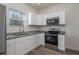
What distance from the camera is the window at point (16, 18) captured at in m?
2.49

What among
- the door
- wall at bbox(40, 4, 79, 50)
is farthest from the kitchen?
the door

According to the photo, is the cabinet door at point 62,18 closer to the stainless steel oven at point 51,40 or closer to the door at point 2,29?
the stainless steel oven at point 51,40

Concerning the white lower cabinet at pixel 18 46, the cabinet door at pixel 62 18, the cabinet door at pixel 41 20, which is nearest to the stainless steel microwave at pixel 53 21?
the cabinet door at pixel 62 18

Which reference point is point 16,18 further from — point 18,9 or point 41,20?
point 41,20

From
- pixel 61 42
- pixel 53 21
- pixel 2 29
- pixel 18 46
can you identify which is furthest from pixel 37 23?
pixel 2 29

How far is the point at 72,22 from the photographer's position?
291 centimetres

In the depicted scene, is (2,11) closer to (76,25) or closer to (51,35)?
(51,35)

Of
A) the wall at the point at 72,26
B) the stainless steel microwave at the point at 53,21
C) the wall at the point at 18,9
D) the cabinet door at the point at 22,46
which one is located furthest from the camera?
the stainless steel microwave at the point at 53,21

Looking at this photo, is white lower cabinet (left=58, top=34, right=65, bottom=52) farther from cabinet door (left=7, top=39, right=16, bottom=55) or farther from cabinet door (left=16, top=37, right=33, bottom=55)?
cabinet door (left=7, top=39, right=16, bottom=55)

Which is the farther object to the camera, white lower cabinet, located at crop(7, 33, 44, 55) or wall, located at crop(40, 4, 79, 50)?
wall, located at crop(40, 4, 79, 50)

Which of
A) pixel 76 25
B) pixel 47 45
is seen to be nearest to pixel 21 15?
pixel 47 45

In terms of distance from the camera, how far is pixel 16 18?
2768 millimetres

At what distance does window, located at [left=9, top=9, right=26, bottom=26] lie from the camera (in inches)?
98.1
